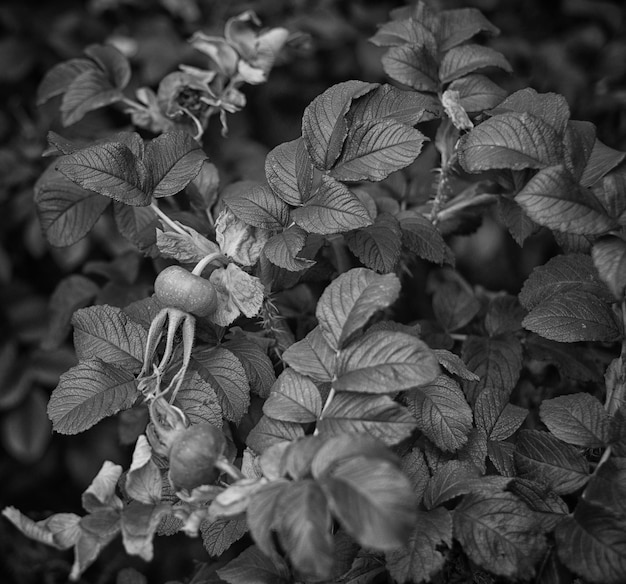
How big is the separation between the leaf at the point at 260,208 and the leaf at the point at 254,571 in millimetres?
384

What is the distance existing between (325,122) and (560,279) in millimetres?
357

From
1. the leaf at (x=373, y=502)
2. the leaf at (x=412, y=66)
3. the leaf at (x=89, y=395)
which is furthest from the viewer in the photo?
the leaf at (x=412, y=66)

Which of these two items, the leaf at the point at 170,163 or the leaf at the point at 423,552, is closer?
the leaf at the point at 423,552

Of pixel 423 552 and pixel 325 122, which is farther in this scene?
pixel 325 122

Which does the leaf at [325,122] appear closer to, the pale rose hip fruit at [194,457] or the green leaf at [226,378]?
the green leaf at [226,378]

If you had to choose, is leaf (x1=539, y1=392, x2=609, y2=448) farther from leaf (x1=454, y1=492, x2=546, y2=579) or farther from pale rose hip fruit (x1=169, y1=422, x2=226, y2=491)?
pale rose hip fruit (x1=169, y1=422, x2=226, y2=491)

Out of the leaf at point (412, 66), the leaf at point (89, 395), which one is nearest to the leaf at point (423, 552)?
the leaf at point (89, 395)

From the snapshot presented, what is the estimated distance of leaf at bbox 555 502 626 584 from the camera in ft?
2.25

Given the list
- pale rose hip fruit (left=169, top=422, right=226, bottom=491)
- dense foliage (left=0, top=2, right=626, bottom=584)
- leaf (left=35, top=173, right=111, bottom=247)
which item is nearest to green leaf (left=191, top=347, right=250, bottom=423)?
dense foliage (left=0, top=2, right=626, bottom=584)

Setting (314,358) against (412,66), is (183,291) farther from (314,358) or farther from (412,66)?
(412,66)

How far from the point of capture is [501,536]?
2.38 ft

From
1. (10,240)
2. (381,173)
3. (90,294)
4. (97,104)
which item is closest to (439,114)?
(381,173)

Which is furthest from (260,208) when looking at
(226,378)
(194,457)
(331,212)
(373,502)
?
(373,502)

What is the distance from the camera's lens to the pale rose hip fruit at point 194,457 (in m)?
0.68
